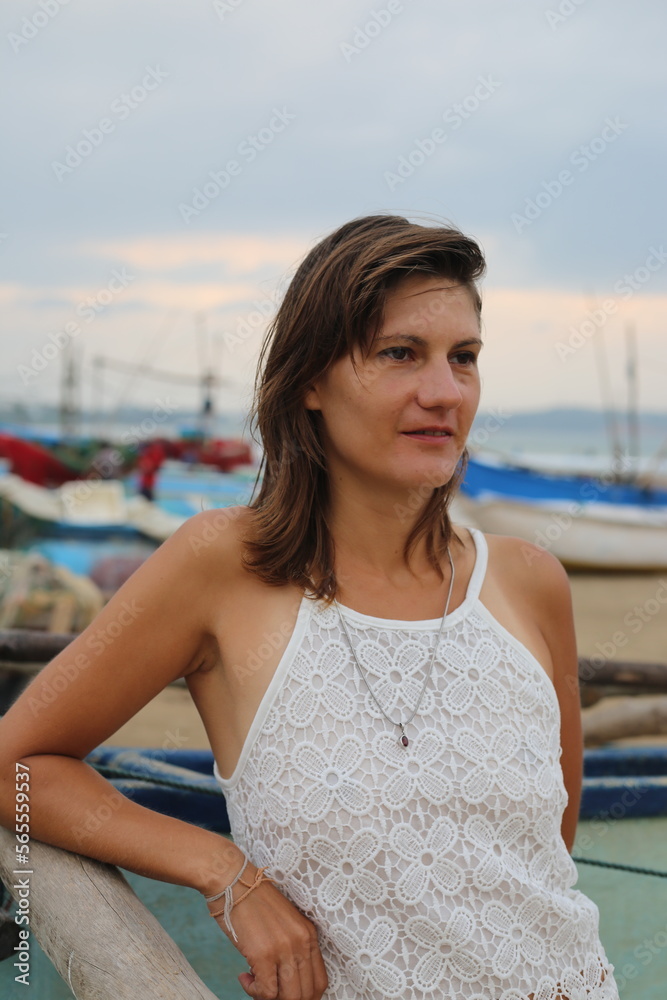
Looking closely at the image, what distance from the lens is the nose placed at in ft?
4.86

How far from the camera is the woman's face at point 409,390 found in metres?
1.49

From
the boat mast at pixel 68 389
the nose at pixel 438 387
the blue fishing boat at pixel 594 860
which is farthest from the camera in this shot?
the boat mast at pixel 68 389

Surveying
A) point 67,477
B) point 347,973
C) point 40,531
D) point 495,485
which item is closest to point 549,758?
point 347,973

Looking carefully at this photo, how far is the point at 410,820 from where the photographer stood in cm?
140

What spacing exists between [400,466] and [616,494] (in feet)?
62.1

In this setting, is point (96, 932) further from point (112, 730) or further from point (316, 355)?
point (316, 355)

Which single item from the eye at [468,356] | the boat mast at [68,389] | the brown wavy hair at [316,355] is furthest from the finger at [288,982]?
the boat mast at [68,389]

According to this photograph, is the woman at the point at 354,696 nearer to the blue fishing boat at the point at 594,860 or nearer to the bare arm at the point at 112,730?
the bare arm at the point at 112,730

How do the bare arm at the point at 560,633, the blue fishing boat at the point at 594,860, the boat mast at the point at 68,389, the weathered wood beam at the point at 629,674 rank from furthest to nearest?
1. the boat mast at the point at 68,389
2. the weathered wood beam at the point at 629,674
3. the blue fishing boat at the point at 594,860
4. the bare arm at the point at 560,633

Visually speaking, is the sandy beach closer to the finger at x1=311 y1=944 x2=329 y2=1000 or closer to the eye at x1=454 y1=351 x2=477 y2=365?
the finger at x1=311 y1=944 x2=329 y2=1000

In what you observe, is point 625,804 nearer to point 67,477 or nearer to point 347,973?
point 347,973

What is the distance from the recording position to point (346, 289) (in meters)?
1.49

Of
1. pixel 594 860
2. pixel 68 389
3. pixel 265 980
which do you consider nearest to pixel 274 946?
pixel 265 980

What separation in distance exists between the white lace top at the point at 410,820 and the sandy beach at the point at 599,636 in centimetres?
248
